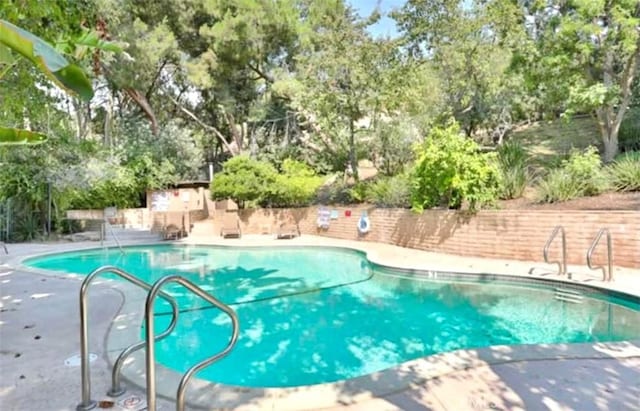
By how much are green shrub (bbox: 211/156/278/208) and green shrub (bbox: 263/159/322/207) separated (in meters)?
0.27

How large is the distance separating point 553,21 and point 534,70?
1.19 meters

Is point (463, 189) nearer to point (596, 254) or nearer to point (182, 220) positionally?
point (596, 254)

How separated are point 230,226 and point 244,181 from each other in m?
1.90

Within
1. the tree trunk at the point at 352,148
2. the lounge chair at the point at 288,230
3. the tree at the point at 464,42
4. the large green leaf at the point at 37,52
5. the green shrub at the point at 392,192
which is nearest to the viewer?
the large green leaf at the point at 37,52

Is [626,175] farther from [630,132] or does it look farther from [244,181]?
[244,181]

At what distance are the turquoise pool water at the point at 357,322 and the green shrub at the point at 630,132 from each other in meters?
7.80

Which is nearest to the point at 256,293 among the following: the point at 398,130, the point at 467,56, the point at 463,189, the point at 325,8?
the point at 463,189

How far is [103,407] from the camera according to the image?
2701mm

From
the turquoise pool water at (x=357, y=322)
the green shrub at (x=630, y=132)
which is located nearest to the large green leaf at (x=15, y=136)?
the turquoise pool water at (x=357, y=322)

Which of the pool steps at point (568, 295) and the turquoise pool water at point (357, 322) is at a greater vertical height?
the pool steps at point (568, 295)

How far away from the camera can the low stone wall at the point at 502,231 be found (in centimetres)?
736

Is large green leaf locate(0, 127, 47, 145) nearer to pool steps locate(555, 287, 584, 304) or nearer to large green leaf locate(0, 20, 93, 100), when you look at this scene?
large green leaf locate(0, 20, 93, 100)

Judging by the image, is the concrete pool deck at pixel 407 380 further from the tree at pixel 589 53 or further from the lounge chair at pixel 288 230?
the lounge chair at pixel 288 230

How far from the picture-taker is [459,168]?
918 cm
